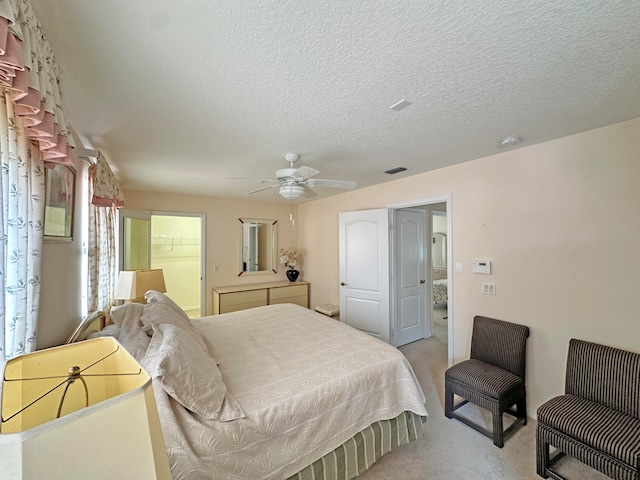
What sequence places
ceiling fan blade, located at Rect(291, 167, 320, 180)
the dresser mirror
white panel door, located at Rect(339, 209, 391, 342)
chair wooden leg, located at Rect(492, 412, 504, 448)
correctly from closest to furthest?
chair wooden leg, located at Rect(492, 412, 504, 448)
ceiling fan blade, located at Rect(291, 167, 320, 180)
white panel door, located at Rect(339, 209, 391, 342)
the dresser mirror

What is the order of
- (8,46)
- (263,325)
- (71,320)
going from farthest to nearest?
1. (263,325)
2. (71,320)
3. (8,46)

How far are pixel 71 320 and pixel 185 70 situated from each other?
1.82 metres

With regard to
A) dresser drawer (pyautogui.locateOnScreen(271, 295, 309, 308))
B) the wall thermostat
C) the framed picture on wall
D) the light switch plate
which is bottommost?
dresser drawer (pyautogui.locateOnScreen(271, 295, 309, 308))

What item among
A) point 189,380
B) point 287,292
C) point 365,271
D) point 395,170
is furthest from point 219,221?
point 189,380

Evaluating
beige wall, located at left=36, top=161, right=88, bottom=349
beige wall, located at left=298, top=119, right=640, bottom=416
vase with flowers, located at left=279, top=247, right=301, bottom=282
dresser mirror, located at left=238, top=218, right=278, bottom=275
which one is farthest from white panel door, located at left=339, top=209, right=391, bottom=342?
beige wall, located at left=36, top=161, right=88, bottom=349

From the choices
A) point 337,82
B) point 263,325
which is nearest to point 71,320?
point 263,325

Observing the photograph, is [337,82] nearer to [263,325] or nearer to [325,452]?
[325,452]

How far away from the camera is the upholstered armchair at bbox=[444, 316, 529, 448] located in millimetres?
2090

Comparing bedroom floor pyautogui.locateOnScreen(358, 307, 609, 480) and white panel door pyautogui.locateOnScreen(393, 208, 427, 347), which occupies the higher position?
white panel door pyautogui.locateOnScreen(393, 208, 427, 347)

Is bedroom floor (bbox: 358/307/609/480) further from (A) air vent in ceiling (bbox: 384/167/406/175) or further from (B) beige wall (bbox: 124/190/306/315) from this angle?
(B) beige wall (bbox: 124/190/306/315)

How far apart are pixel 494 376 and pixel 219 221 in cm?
458

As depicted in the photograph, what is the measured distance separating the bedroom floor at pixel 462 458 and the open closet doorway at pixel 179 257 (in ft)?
15.6

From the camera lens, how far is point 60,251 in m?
1.64

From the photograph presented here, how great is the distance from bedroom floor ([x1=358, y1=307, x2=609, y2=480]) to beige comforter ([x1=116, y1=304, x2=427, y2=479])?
377mm
